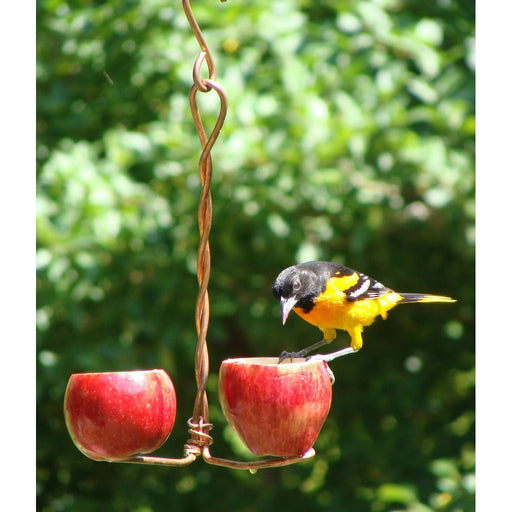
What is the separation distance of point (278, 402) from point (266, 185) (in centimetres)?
155

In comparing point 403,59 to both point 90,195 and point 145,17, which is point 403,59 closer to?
point 145,17

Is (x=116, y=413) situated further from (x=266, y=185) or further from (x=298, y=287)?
(x=266, y=185)

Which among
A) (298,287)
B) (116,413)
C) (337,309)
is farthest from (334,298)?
(116,413)

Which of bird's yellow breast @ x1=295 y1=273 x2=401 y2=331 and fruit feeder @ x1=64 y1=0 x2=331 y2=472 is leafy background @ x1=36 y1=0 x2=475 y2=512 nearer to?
bird's yellow breast @ x1=295 y1=273 x2=401 y2=331

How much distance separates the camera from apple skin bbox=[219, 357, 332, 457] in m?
1.63

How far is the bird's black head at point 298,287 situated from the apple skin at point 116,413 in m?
0.39

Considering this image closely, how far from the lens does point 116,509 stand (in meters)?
4.19

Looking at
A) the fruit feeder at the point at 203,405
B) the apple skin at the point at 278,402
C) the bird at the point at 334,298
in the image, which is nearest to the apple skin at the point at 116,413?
the fruit feeder at the point at 203,405

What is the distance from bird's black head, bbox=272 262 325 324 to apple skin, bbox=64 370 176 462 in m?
0.39

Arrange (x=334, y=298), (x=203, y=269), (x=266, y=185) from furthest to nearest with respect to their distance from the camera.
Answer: (x=266, y=185), (x=334, y=298), (x=203, y=269)

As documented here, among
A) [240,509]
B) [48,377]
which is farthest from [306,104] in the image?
[240,509]

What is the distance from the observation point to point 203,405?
1654mm

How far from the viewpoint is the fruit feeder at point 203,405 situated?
5.32ft

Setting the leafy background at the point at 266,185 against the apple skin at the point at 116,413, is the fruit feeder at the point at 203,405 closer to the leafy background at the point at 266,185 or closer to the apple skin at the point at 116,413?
the apple skin at the point at 116,413
